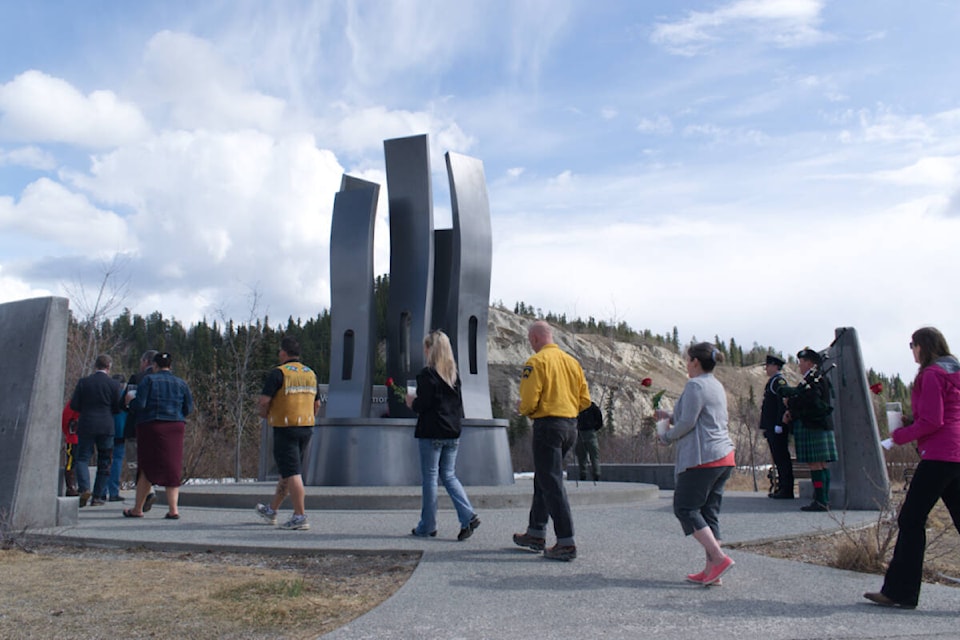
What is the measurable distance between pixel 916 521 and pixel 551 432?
2.33 meters

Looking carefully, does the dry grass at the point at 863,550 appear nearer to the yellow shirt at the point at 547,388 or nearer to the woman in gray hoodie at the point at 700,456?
the woman in gray hoodie at the point at 700,456

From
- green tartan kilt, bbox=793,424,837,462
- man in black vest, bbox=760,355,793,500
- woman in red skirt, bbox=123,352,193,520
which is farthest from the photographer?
man in black vest, bbox=760,355,793,500

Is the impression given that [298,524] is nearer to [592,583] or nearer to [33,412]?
[33,412]

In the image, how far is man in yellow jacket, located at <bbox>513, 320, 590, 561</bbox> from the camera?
20.1 feet

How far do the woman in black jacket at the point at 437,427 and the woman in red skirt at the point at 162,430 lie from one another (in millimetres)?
2871

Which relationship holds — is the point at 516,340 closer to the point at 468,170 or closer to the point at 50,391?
the point at 468,170

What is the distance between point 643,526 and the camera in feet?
26.3

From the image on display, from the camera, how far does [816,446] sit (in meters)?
9.42

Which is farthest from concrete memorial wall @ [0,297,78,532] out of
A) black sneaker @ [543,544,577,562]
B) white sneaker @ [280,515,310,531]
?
black sneaker @ [543,544,577,562]

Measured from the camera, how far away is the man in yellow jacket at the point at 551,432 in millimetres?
6125

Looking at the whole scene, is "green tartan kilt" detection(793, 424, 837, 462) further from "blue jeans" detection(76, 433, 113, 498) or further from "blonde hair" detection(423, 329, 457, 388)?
"blue jeans" detection(76, 433, 113, 498)

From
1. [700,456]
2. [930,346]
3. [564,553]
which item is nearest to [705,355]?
[700,456]

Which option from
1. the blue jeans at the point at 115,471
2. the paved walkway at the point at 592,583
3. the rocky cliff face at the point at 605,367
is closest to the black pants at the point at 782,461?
the paved walkway at the point at 592,583

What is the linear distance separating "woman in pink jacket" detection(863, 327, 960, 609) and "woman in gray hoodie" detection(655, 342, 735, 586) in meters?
0.93
